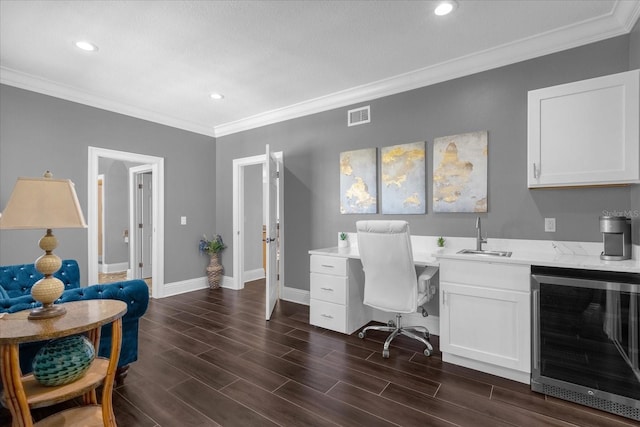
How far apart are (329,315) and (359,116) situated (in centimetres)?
237

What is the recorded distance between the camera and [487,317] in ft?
7.83

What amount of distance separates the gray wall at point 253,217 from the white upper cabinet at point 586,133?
4.43 m

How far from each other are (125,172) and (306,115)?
193 inches

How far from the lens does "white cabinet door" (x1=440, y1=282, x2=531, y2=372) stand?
7.38ft

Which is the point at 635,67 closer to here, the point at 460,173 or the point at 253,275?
the point at 460,173

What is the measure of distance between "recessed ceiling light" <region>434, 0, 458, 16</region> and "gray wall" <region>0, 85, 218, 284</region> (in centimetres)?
411

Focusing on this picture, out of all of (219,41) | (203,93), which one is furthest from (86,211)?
(219,41)

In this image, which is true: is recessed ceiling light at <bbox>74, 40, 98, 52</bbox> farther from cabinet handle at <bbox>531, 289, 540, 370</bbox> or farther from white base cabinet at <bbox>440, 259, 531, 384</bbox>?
cabinet handle at <bbox>531, 289, 540, 370</bbox>

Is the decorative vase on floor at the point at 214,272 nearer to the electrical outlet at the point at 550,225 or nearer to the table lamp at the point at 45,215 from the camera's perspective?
the table lamp at the point at 45,215

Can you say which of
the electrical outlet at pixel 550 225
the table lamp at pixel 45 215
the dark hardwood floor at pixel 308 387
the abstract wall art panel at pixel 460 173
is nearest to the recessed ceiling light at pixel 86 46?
the table lamp at pixel 45 215

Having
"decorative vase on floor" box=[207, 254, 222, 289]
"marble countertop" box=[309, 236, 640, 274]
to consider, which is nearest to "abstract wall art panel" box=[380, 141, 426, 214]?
"marble countertop" box=[309, 236, 640, 274]

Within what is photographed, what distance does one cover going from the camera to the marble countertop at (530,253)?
2057 millimetres

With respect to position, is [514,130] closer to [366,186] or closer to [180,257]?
[366,186]

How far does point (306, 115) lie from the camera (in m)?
4.34
